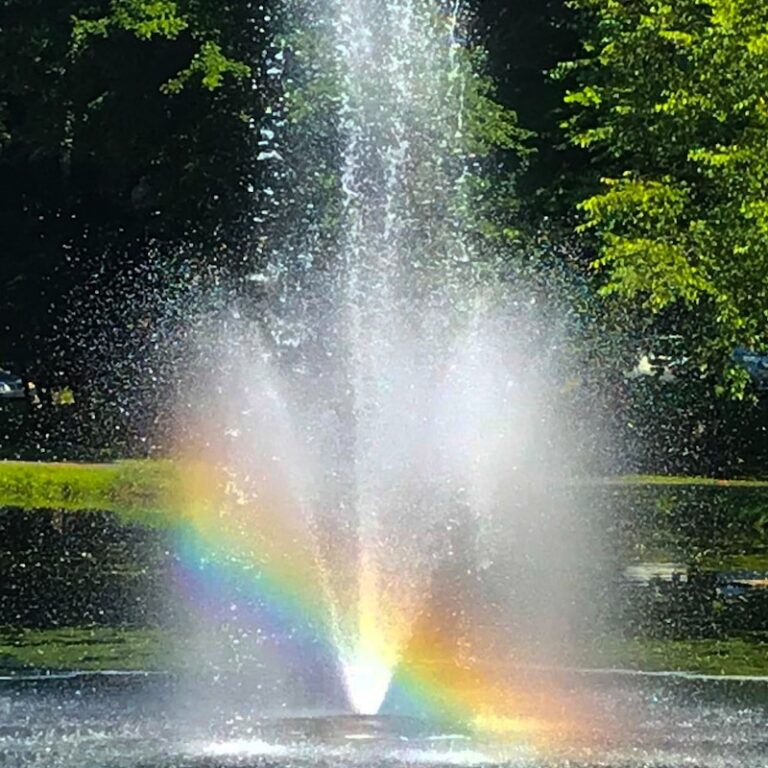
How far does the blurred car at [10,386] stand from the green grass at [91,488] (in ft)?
70.7

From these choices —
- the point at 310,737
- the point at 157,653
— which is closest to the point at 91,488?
the point at 157,653

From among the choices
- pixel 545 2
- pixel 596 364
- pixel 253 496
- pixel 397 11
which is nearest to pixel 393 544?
pixel 253 496

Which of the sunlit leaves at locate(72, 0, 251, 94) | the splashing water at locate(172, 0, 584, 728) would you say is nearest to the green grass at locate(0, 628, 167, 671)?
the splashing water at locate(172, 0, 584, 728)

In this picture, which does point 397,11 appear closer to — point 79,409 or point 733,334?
point 733,334

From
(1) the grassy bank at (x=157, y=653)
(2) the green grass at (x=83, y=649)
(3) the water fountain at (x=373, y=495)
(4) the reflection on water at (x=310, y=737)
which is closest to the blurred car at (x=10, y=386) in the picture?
(3) the water fountain at (x=373, y=495)

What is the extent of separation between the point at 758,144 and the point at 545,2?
8.05m

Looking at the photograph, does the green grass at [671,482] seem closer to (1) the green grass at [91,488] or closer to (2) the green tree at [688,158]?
(2) the green tree at [688,158]

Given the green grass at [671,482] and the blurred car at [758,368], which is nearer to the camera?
the green grass at [671,482]

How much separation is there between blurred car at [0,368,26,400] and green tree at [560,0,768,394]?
22130 mm

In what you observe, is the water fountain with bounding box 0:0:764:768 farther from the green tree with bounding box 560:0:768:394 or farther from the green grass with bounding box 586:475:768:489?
the green tree with bounding box 560:0:768:394

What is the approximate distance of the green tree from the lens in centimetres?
2542

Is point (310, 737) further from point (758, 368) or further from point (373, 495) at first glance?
point (758, 368)

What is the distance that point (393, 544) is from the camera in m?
13.5

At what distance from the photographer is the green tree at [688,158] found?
2542cm
